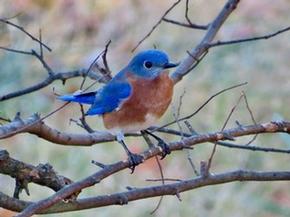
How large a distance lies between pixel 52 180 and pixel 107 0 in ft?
13.4

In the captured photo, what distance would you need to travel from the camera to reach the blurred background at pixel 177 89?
171 inches

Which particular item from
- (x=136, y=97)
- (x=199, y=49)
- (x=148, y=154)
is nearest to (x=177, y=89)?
(x=199, y=49)

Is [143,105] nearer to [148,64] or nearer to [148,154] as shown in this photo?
[148,64]

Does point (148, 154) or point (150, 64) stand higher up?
point (150, 64)

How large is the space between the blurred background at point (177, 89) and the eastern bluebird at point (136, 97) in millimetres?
1821

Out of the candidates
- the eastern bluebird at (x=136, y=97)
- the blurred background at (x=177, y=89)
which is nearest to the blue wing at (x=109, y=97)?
the eastern bluebird at (x=136, y=97)

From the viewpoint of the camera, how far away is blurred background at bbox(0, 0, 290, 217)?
14.2ft

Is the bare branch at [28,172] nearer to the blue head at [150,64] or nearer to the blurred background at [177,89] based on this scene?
the blue head at [150,64]

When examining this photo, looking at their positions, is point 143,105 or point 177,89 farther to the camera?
point 177,89

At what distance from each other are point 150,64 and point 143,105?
0.11 meters

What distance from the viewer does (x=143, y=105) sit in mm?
2152

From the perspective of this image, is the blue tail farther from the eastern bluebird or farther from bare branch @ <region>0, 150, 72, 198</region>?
bare branch @ <region>0, 150, 72, 198</region>

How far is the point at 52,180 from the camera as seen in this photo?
177 cm

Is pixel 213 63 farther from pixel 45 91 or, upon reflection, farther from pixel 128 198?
pixel 128 198
